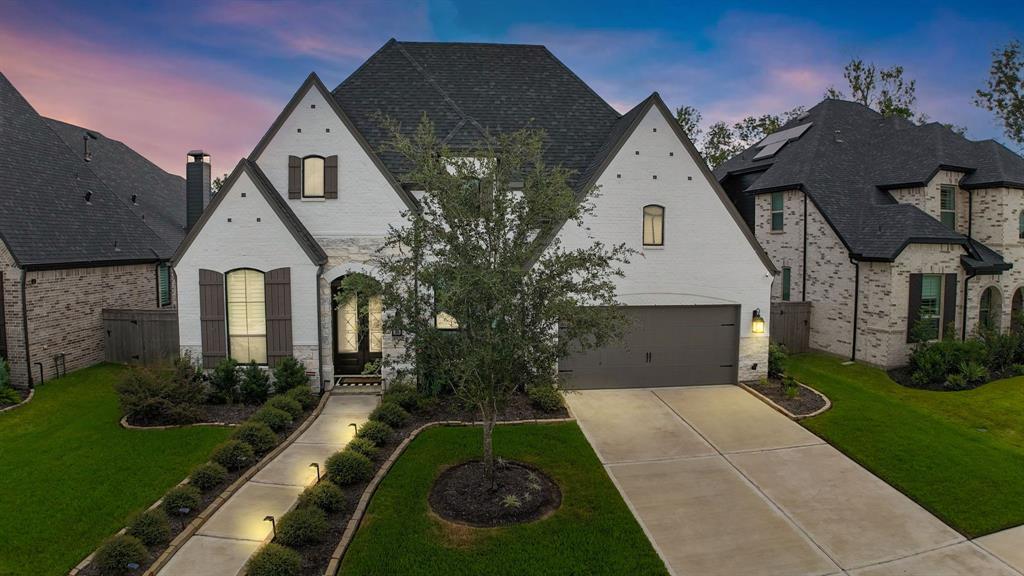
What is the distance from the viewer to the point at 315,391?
13258mm

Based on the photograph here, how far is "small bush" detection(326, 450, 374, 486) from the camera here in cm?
845

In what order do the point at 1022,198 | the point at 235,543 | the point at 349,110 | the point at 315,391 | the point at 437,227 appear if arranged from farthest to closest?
the point at 1022,198
the point at 349,110
the point at 315,391
the point at 437,227
the point at 235,543

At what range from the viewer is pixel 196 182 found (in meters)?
18.8

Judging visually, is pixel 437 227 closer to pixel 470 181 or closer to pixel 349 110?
pixel 470 181

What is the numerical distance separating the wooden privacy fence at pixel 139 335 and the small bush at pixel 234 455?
8.56 metres

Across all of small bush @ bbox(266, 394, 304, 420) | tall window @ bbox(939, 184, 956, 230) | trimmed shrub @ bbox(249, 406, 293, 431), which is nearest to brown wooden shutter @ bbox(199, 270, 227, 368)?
small bush @ bbox(266, 394, 304, 420)

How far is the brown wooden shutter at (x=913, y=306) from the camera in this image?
1633 centimetres

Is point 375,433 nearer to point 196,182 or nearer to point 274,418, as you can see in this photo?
point 274,418

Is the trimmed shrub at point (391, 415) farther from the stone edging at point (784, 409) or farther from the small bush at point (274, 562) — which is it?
the stone edging at point (784, 409)

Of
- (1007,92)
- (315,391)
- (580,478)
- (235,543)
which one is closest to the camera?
(235,543)

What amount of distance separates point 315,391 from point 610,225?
8.81 m

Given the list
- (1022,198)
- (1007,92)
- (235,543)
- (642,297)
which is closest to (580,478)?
(235,543)

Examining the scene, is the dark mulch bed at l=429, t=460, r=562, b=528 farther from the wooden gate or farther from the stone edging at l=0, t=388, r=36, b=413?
the wooden gate

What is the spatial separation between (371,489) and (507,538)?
2.54 metres
